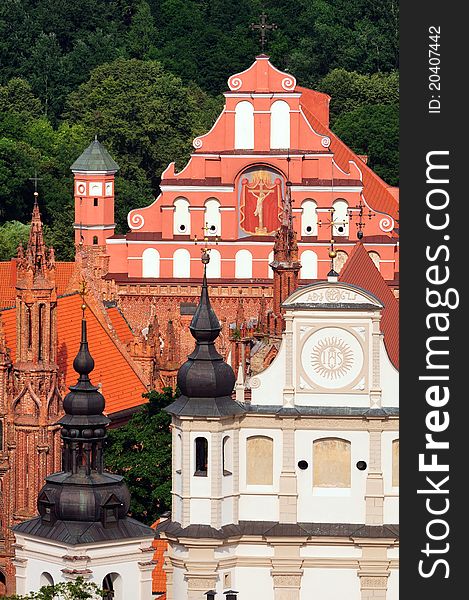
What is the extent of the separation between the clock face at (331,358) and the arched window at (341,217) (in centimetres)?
3326

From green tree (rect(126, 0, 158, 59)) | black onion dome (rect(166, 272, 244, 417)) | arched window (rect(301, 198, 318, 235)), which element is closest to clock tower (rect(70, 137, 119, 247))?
arched window (rect(301, 198, 318, 235))

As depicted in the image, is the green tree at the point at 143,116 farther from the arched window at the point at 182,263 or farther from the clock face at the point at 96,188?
the arched window at the point at 182,263

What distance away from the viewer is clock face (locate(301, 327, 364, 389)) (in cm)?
9085

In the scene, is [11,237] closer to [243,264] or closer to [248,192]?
[248,192]

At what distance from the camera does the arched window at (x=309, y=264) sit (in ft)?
410

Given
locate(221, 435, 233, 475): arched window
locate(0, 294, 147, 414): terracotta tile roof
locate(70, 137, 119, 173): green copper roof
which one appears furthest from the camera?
locate(70, 137, 119, 173): green copper roof

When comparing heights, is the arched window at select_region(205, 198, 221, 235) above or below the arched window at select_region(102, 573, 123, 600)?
above

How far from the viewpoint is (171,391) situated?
103 meters

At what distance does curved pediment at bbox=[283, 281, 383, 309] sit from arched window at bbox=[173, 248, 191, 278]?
34.5 metres

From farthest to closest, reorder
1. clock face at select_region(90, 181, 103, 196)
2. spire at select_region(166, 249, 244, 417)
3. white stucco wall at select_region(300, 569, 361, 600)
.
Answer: clock face at select_region(90, 181, 103, 196)
white stucco wall at select_region(300, 569, 361, 600)
spire at select_region(166, 249, 244, 417)

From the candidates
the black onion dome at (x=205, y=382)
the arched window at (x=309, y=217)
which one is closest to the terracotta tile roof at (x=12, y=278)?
the arched window at (x=309, y=217)

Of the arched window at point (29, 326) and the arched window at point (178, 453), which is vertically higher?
the arched window at point (29, 326)

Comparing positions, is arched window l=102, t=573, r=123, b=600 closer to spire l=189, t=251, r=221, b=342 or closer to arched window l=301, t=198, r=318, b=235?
spire l=189, t=251, r=221, b=342

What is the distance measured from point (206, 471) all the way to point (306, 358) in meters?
3.08
